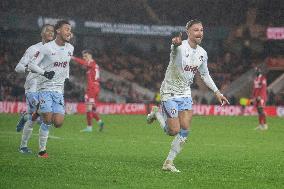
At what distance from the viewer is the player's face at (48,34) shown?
16.0 m

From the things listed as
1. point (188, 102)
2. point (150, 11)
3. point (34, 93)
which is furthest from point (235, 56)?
point (188, 102)

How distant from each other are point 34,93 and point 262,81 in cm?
1353

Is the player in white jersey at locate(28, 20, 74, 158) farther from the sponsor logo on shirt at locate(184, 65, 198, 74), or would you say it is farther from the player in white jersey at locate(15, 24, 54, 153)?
the sponsor logo on shirt at locate(184, 65, 198, 74)

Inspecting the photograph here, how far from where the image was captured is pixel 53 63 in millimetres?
14992

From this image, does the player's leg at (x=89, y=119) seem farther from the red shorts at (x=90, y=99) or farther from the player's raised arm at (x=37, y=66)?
the player's raised arm at (x=37, y=66)

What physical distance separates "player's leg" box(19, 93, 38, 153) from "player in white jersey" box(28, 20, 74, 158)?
766 mm

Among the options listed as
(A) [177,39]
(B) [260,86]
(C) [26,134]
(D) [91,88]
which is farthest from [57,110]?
(B) [260,86]

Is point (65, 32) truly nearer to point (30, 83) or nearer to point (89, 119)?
point (30, 83)

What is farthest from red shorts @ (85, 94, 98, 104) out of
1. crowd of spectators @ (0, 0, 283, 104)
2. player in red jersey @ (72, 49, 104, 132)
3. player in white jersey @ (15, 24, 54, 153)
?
crowd of spectators @ (0, 0, 283, 104)

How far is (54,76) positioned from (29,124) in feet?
4.81

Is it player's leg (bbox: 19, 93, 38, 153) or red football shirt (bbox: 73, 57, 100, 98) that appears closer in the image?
player's leg (bbox: 19, 93, 38, 153)

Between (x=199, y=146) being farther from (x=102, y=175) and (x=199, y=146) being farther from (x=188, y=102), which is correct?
(x=102, y=175)

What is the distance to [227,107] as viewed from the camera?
4234 centimetres

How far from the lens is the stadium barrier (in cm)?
3725
